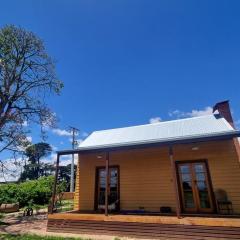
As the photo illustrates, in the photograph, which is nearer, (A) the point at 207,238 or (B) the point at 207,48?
(A) the point at 207,238

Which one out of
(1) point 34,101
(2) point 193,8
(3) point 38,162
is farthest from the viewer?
(3) point 38,162

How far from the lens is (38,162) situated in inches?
2466

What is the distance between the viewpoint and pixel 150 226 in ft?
21.4

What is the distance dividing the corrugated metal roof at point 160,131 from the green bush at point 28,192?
815 centimetres

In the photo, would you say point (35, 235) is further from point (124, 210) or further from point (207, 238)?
point (207, 238)

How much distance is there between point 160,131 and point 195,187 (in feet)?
10.2

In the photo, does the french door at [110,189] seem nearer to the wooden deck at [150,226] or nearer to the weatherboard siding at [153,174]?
the weatherboard siding at [153,174]

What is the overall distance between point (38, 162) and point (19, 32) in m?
55.7

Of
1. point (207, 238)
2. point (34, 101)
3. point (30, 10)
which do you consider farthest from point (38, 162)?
point (207, 238)

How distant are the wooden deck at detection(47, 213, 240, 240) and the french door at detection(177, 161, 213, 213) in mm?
1850

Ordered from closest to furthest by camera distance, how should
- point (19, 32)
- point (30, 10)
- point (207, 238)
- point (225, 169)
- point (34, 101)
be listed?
point (207, 238), point (225, 169), point (30, 10), point (19, 32), point (34, 101)

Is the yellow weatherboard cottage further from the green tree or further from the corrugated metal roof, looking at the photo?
the green tree

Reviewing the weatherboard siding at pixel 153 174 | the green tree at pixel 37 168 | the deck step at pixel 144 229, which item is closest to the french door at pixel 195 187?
the weatherboard siding at pixel 153 174

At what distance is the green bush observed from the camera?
15898 mm
